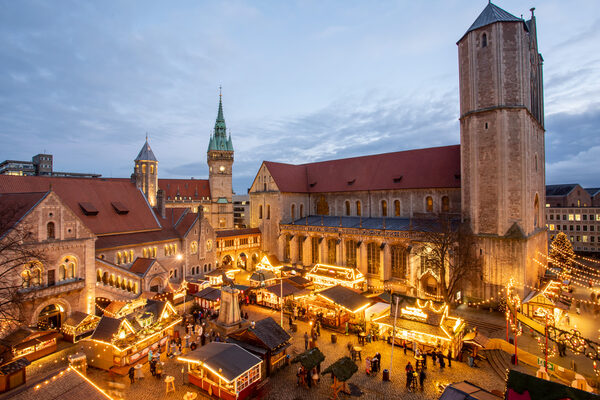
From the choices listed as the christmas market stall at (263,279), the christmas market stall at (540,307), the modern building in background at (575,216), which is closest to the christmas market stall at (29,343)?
the christmas market stall at (263,279)

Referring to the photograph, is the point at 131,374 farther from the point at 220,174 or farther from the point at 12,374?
the point at 220,174

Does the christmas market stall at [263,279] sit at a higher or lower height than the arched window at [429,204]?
lower

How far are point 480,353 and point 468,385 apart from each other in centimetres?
1025

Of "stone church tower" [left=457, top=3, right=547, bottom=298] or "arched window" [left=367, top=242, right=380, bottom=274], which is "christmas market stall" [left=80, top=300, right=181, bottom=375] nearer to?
"arched window" [left=367, top=242, right=380, bottom=274]

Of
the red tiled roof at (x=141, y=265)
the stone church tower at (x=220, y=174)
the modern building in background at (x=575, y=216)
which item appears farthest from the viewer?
the stone church tower at (x=220, y=174)

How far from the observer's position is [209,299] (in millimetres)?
29359

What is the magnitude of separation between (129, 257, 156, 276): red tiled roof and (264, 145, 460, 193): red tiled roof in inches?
863

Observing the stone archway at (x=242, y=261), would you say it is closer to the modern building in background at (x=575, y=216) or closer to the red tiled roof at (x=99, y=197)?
the red tiled roof at (x=99, y=197)

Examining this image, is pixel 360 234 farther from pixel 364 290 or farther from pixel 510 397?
pixel 510 397

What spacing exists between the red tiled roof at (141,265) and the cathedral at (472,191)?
782 inches

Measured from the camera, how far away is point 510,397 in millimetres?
11898

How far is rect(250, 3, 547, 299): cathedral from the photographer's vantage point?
2961 cm

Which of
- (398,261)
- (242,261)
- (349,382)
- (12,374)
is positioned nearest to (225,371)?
(349,382)

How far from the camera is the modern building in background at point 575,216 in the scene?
62.3 meters
